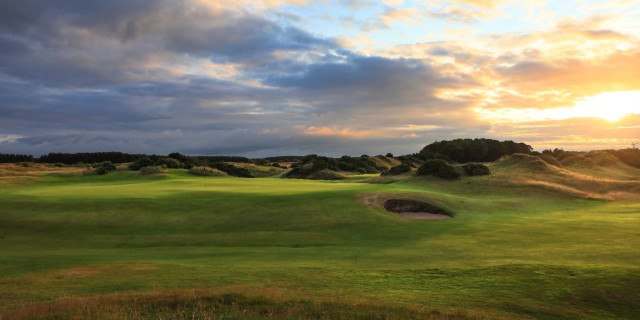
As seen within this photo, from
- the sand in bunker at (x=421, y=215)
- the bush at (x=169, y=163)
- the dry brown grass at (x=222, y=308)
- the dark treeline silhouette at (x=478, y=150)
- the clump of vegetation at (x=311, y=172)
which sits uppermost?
the dark treeline silhouette at (x=478, y=150)

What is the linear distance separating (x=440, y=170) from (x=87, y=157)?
176 metres

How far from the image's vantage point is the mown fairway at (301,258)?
11664mm

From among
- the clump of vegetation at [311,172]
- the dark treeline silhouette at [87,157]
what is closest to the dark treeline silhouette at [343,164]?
the clump of vegetation at [311,172]

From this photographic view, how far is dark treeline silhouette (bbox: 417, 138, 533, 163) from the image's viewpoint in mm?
153125

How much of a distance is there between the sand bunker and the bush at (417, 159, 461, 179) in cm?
2170

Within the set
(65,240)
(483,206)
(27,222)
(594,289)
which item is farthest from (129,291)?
(483,206)

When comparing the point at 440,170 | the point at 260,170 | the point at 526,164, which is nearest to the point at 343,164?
the point at 260,170

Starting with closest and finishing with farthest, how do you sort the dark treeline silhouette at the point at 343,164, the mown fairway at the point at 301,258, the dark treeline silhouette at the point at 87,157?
1. the mown fairway at the point at 301,258
2. the dark treeline silhouette at the point at 343,164
3. the dark treeline silhouette at the point at 87,157

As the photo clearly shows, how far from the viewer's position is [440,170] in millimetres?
58656

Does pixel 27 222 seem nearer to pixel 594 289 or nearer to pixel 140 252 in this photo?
pixel 140 252

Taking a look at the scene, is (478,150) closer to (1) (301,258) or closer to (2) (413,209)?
(2) (413,209)

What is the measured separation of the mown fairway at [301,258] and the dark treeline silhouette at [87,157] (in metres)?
152

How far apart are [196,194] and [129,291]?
27.1 meters

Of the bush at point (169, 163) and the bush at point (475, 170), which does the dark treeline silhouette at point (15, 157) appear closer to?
the bush at point (169, 163)
